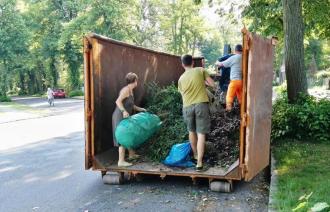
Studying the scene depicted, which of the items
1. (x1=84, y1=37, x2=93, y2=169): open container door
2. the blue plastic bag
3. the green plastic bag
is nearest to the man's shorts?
the blue plastic bag

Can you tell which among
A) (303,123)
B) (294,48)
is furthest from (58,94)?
(303,123)

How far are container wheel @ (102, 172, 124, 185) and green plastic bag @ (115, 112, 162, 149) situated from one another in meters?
0.50

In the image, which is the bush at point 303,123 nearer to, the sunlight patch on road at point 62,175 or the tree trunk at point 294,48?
the tree trunk at point 294,48

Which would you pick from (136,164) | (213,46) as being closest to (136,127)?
(136,164)

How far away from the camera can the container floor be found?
22.7 feet

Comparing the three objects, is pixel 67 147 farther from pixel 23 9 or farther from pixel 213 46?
pixel 213 46

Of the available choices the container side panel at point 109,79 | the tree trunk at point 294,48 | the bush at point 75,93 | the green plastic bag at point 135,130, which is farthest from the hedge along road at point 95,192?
the bush at point 75,93

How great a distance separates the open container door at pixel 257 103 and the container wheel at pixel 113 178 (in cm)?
212

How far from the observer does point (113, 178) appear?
290 inches

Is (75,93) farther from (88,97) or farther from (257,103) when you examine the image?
(257,103)

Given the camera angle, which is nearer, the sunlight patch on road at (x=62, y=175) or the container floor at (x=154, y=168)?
the container floor at (x=154, y=168)

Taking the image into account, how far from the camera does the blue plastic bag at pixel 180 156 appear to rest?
289 inches

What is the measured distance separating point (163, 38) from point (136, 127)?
4820cm

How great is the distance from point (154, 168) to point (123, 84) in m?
2.09
